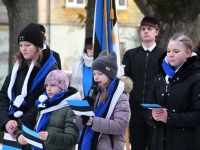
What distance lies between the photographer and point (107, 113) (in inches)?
207

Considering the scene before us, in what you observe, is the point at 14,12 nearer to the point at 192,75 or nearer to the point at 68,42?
the point at 192,75

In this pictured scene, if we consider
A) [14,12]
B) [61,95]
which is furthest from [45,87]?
[14,12]

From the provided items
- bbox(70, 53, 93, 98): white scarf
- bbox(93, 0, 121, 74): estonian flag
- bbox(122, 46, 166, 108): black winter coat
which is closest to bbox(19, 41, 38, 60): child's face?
bbox(93, 0, 121, 74): estonian flag

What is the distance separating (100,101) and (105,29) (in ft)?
6.50

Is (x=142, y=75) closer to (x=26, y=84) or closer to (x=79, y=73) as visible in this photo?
(x=79, y=73)

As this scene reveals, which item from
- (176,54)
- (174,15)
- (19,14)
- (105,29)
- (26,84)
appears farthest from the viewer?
(19,14)

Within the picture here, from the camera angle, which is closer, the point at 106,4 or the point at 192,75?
the point at 192,75

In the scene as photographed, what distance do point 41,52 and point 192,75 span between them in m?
1.73

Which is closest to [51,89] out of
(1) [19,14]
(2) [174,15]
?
(2) [174,15]

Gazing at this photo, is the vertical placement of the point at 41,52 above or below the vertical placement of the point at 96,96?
above

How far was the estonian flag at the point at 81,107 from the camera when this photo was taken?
4.88m

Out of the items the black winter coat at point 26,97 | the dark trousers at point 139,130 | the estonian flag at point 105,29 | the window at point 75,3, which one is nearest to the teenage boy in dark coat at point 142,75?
the dark trousers at point 139,130

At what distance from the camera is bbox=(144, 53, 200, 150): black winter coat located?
16.6ft

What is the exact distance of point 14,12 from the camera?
33.9 ft
